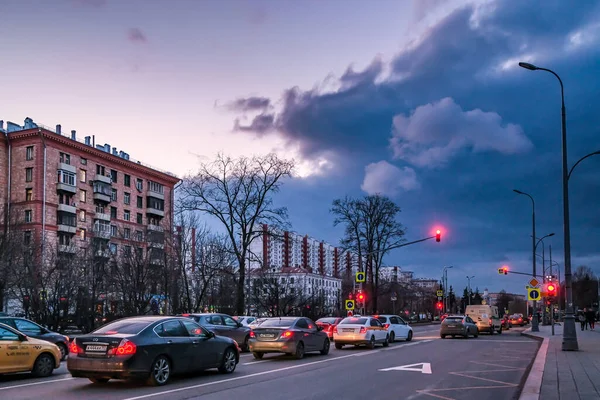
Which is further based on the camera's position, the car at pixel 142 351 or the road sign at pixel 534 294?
the road sign at pixel 534 294

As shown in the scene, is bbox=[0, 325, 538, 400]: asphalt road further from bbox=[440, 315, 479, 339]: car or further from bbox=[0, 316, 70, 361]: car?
bbox=[440, 315, 479, 339]: car

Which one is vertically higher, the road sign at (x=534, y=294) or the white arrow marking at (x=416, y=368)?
the road sign at (x=534, y=294)

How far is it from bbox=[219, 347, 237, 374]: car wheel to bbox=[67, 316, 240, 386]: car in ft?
2.04

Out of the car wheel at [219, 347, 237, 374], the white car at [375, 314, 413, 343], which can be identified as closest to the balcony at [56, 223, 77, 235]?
the white car at [375, 314, 413, 343]

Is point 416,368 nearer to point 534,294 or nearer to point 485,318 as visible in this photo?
point 534,294

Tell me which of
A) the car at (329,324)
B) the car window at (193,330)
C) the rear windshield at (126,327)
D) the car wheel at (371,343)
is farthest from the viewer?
the car at (329,324)

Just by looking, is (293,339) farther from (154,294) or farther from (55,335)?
(154,294)

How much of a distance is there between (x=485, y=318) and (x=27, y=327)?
3486 centimetres

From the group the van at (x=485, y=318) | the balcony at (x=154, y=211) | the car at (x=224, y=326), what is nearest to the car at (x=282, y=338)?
the car at (x=224, y=326)

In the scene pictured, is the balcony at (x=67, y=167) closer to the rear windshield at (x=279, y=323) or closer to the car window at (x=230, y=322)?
the car window at (x=230, y=322)

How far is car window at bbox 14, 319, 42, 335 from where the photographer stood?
61.2 feet

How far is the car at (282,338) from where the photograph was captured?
69.1ft

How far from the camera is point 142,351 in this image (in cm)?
1335

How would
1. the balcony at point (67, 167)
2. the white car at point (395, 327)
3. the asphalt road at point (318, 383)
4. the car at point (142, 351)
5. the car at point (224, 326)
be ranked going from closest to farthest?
the asphalt road at point (318, 383), the car at point (142, 351), the car at point (224, 326), the white car at point (395, 327), the balcony at point (67, 167)
